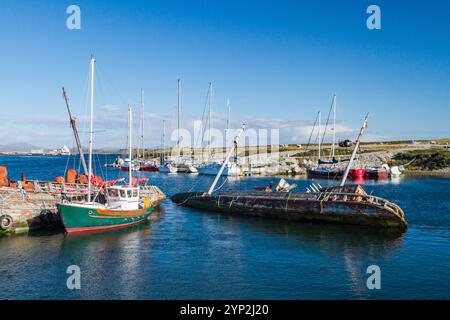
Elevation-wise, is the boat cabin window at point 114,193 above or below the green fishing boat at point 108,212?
above

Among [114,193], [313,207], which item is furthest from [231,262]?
[313,207]

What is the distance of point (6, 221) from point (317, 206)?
3008 cm

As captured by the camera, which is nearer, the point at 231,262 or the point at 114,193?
the point at 231,262

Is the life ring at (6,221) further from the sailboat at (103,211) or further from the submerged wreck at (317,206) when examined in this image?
the submerged wreck at (317,206)

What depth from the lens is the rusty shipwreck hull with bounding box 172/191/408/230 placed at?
3991 cm

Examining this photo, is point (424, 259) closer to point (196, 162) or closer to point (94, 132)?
point (94, 132)

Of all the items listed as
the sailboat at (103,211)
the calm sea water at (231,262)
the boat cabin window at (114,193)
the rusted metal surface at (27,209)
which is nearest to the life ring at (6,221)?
the rusted metal surface at (27,209)

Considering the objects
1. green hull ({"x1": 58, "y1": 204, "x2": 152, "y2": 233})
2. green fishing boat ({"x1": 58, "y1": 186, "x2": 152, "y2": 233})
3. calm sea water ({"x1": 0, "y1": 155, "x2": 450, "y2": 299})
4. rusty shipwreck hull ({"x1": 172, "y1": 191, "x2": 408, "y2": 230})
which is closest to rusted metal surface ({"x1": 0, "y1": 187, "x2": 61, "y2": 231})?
calm sea water ({"x1": 0, "y1": 155, "x2": 450, "y2": 299})

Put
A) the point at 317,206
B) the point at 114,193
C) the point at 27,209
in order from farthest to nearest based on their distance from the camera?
1. the point at 317,206
2. the point at 114,193
3. the point at 27,209

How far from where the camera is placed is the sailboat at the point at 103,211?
36278mm

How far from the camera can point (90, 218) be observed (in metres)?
37.1

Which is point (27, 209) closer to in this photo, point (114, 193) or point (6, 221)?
point (6, 221)

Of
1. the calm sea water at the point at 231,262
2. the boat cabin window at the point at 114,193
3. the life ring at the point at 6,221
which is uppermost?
the boat cabin window at the point at 114,193

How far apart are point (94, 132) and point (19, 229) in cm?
1118
